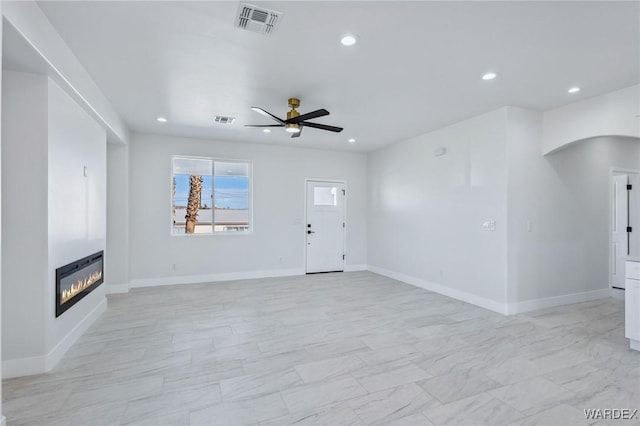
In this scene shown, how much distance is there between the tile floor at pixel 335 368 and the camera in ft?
7.22

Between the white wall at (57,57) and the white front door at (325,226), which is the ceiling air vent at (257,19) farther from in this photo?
the white front door at (325,226)

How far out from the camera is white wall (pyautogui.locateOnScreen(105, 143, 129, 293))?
5.31 meters

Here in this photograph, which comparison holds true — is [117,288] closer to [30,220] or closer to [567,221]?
[30,220]

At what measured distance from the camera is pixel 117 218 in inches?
211

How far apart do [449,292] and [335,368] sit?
10.4 feet

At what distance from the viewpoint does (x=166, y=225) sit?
20.0 feet

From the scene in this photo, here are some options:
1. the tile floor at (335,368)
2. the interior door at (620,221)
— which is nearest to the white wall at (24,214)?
the tile floor at (335,368)

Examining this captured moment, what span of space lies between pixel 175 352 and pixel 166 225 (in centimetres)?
350

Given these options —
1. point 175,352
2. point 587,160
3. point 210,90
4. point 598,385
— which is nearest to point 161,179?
point 210,90

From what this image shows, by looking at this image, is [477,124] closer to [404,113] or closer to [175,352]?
[404,113]

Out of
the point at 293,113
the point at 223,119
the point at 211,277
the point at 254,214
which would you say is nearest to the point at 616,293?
the point at 293,113

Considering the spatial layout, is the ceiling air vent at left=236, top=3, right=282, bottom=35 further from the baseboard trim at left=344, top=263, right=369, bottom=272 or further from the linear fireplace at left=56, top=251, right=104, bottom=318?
the baseboard trim at left=344, top=263, right=369, bottom=272

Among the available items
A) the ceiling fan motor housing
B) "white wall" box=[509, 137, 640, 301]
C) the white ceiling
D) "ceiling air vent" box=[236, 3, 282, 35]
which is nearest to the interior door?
"white wall" box=[509, 137, 640, 301]

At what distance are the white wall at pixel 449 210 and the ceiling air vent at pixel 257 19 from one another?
349cm
